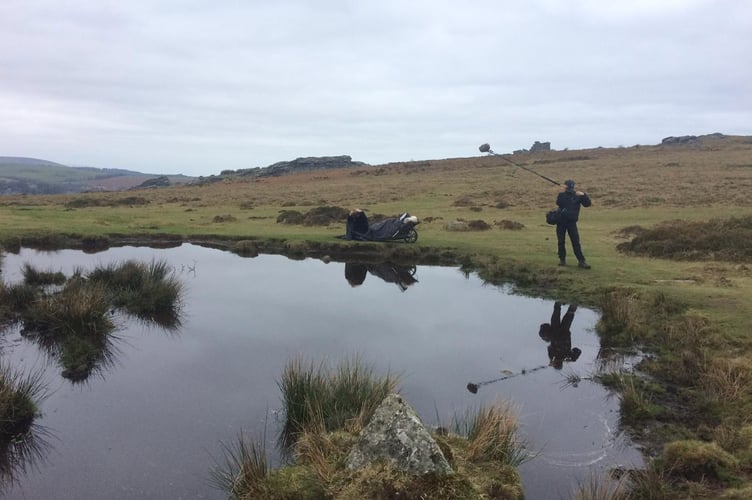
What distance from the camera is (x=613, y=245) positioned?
21828 mm

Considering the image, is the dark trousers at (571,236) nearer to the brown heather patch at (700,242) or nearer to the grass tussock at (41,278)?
the brown heather patch at (700,242)

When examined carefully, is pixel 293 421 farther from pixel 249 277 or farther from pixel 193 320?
pixel 249 277

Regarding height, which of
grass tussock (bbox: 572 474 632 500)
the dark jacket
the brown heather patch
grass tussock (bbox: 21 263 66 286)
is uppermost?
the dark jacket

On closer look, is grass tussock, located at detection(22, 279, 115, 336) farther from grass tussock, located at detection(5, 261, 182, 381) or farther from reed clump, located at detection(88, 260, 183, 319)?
reed clump, located at detection(88, 260, 183, 319)

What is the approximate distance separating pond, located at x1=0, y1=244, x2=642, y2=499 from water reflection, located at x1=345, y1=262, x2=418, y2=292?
36 centimetres

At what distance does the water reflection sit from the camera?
17298 mm

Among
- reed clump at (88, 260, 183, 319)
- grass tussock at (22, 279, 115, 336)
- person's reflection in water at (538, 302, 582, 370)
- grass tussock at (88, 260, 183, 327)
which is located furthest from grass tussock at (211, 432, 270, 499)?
reed clump at (88, 260, 183, 319)

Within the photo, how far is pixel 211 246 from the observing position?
76.7 feet

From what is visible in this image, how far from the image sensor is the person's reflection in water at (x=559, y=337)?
10852 mm

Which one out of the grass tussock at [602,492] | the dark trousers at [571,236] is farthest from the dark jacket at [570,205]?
the grass tussock at [602,492]

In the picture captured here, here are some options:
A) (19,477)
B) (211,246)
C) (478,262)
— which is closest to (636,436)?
(19,477)

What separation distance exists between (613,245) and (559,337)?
1137 centimetres

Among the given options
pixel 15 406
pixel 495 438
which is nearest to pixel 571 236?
pixel 495 438

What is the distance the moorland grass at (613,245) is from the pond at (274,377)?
3.61ft
